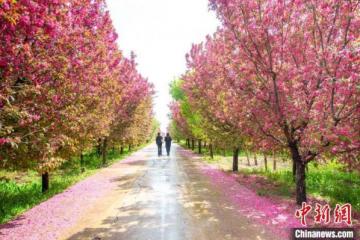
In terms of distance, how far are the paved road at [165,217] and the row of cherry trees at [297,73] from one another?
2.97 metres

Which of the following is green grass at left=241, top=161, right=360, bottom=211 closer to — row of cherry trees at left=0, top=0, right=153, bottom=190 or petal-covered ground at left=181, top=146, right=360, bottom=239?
petal-covered ground at left=181, top=146, right=360, bottom=239

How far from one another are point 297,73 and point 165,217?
5666mm

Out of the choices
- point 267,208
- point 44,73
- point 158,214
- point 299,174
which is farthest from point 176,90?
point 44,73

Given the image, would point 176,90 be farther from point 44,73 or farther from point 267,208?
point 44,73

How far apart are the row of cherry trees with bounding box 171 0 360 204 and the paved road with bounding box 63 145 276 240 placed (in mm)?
2965

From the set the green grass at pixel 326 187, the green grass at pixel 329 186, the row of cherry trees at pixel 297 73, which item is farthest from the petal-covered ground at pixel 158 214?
the row of cherry trees at pixel 297 73

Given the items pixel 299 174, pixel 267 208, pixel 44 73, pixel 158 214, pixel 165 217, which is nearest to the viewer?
pixel 44 73

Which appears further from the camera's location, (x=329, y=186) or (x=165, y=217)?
(x=329, y=186)

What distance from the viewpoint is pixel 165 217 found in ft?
30.0

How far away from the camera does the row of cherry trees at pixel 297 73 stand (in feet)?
28.7

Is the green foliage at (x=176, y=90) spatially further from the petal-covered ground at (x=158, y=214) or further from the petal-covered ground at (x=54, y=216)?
the petal-covered ground at (x=54, y=216)

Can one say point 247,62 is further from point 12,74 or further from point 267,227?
point 12,74

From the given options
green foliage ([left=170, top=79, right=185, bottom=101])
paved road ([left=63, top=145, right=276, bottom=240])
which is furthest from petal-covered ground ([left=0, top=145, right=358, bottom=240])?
green foliage ([left=170, top=79, right=185, bottom=101])

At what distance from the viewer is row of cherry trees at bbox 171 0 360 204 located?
876 cm
